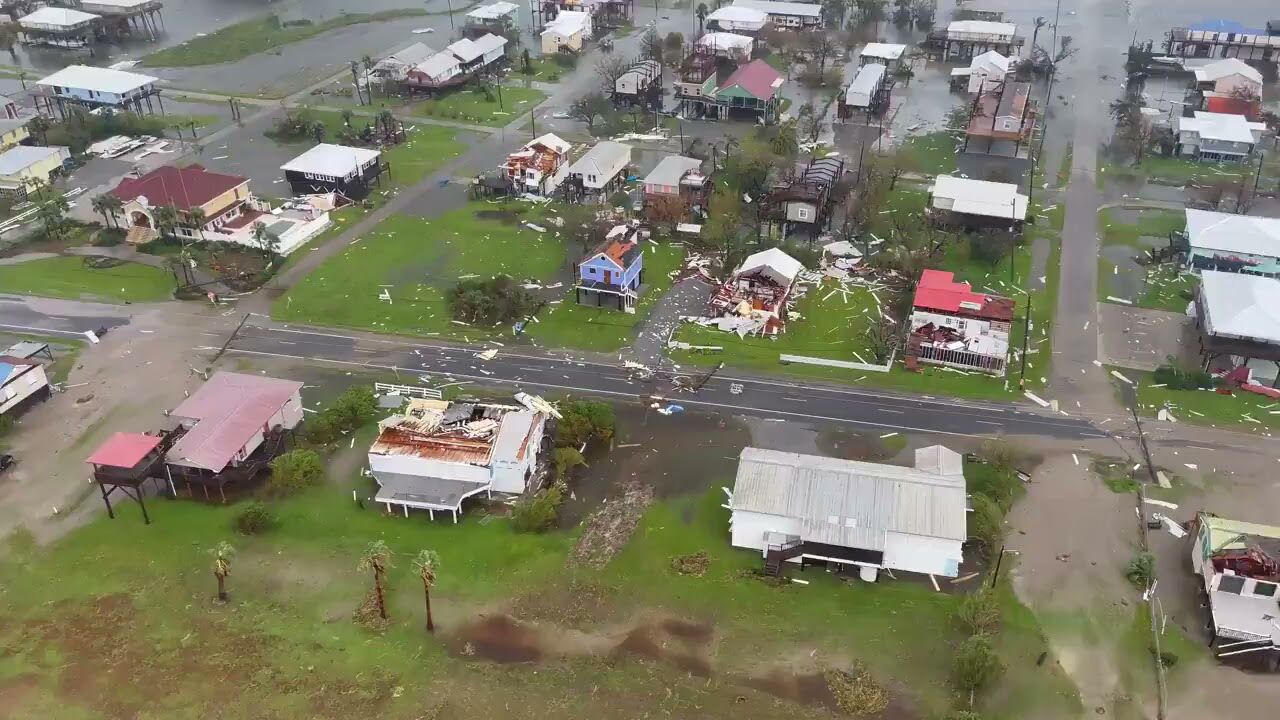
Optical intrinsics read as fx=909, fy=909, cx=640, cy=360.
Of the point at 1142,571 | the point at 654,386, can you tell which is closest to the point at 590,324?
the point at 654,386

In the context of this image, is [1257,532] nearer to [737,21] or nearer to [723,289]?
[723,289]

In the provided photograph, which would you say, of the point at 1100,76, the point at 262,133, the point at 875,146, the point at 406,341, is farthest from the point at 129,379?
the point at 1100,76

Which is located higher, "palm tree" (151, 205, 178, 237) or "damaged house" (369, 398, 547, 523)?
A: "palm tree" (151, 205, 178, 237)

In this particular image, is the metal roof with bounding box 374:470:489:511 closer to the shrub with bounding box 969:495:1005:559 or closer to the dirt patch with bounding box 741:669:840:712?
the dirt patch with bounding box 741:669:840:712

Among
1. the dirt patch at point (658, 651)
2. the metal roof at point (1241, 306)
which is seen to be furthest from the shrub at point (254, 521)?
the metal roof at point (1241, 306)

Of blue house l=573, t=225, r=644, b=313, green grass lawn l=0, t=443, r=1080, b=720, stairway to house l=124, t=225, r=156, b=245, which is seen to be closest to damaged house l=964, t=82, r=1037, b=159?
blue house l=573, t=225, r=644, b=313
